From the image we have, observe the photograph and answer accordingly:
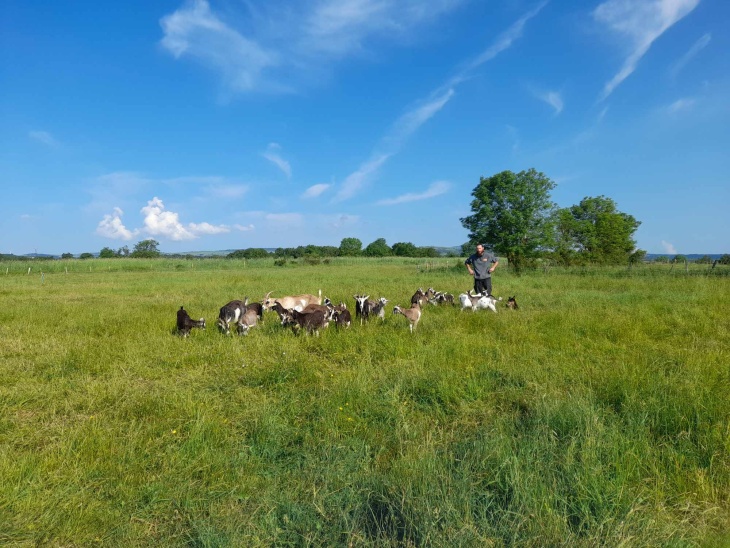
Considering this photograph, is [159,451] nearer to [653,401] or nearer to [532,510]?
[532,510]

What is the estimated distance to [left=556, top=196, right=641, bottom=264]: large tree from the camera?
44.8 metres

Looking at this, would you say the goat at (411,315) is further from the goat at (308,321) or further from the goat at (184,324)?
the goat at (184,324)

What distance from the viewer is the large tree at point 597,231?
4476 cm

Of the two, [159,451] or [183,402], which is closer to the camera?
[159,451]

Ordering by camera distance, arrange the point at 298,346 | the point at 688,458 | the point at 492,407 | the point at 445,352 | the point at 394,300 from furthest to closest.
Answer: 1. the point at 394,300
2. the point at 298,346
3. the point at 445,352
4. the point at 492,407
5. the point at 688,458

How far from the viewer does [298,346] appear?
859 cm

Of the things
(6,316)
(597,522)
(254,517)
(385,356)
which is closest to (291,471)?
(254,517)

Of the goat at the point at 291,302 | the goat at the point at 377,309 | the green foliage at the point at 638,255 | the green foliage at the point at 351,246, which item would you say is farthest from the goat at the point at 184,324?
the green foliage at the point at 351,246

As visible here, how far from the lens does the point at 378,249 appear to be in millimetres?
124188

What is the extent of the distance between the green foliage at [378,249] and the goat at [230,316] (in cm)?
10735

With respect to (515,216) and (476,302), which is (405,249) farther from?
(476,302)

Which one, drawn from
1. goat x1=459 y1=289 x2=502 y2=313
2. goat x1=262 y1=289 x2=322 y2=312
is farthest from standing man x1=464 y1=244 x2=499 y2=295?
goat x1=262 y1=289 x2=322 y2=312

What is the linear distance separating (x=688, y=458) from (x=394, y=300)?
12.3m

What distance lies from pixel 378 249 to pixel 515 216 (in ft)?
301
